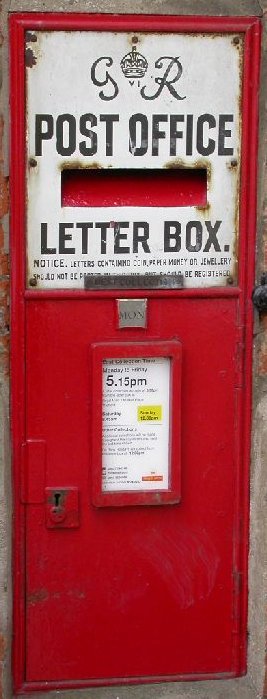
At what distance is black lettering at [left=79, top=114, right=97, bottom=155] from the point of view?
7.77 feet

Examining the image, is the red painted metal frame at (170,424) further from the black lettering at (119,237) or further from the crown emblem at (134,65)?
the crown emblem at (134,65)

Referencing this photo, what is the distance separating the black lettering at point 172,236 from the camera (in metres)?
2.43

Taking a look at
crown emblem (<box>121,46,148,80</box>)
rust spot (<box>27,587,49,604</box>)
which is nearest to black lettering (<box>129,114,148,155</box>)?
crown emblem (<box>121,46,148,80</box>)

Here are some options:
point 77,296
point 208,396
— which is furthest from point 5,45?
point 208,396

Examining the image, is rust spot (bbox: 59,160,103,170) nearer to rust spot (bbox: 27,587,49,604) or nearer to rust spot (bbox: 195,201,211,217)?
rust spot (bbox: 195,201,211,217)

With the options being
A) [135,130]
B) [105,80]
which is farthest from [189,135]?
[105,80]

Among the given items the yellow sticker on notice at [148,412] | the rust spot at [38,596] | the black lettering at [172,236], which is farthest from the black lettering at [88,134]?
the rust spot at [38,596]

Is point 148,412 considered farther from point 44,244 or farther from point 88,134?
point 88,134

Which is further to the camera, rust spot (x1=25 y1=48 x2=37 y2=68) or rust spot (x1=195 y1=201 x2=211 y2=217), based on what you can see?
rust spot (x1=195 y1=201 x2=211 y2=217)

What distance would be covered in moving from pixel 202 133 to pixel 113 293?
487 millimetres

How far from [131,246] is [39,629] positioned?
1.10m

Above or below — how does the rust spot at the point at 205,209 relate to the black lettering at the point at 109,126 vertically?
below

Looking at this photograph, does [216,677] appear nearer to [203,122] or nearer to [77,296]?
[77,296]

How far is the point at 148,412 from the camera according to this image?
2494 mm
